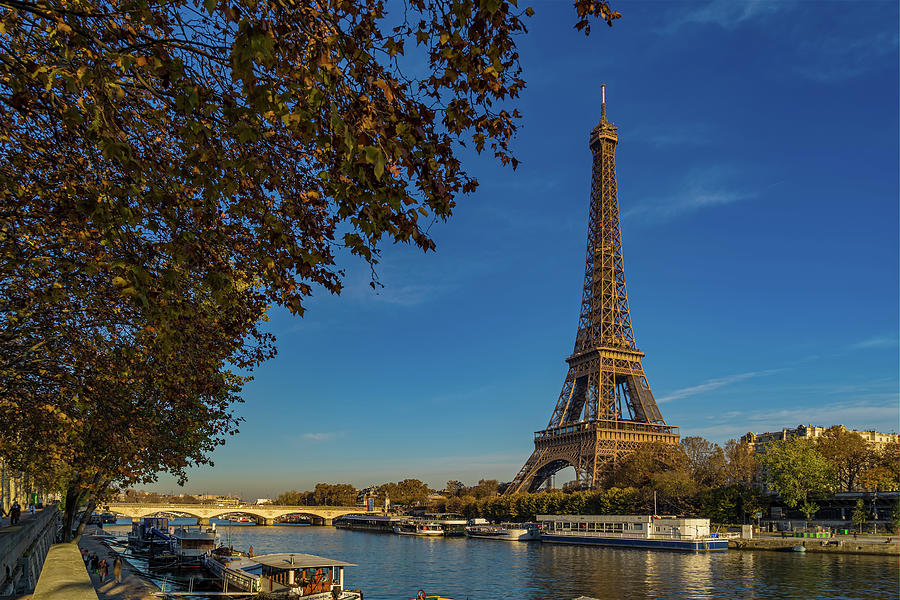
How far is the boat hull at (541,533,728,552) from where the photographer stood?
7156 cm

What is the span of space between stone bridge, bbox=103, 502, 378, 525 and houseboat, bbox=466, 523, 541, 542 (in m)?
65.0

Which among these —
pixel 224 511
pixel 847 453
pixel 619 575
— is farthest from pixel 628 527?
pixel 224 511

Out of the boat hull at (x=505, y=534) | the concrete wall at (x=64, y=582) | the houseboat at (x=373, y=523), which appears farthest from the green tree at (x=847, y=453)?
the concrete wall at (x=64, y=582)

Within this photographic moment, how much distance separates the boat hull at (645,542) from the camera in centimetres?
7156

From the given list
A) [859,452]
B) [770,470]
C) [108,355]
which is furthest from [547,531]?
[108,355]

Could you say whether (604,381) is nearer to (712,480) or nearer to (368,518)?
(712,480)

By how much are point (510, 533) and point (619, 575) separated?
1891 inches

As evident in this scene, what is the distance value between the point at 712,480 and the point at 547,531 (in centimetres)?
2402

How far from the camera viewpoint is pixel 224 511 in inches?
6019

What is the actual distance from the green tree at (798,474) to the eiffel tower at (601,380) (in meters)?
29.1

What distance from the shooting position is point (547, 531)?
94.4 metres

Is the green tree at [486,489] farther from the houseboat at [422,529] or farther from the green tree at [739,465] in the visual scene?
the green tree at [739,465]

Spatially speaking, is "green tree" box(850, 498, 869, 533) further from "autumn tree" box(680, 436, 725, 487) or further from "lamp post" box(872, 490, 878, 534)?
"autumn tree" box(680, 436, 725, 487)

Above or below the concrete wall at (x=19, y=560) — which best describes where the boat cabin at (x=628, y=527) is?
below
